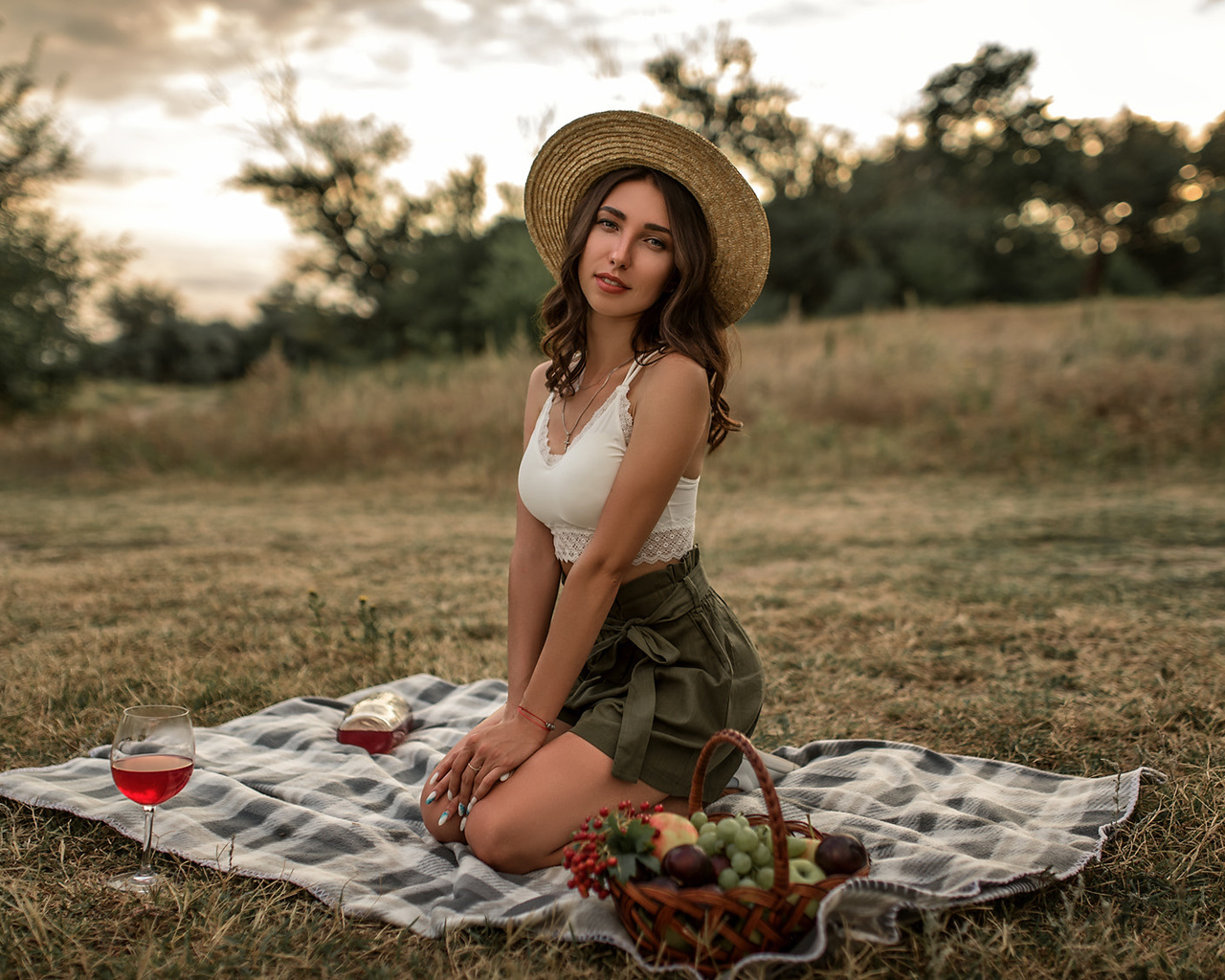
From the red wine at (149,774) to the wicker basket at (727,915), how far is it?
90 cm

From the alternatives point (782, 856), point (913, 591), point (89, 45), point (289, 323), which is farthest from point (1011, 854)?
point (289, 323)

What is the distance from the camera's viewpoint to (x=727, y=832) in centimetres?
164

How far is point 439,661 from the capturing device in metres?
3.68

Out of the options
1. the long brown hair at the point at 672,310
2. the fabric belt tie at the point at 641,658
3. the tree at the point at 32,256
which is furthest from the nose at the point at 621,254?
the tree at the point at 32,256

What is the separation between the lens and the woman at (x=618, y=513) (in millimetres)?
2057

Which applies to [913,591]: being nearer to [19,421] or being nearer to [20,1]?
[19,421]

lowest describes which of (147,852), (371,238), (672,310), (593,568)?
(147,852)

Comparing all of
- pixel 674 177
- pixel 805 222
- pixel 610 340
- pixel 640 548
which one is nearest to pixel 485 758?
pixel 640 548

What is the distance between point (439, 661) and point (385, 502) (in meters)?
5.12

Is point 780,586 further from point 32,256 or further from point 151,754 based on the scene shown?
point 32,256

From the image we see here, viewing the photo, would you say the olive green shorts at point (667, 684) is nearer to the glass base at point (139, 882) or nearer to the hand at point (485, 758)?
the hand at point (485, 758)

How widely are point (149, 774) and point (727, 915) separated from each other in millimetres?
1118

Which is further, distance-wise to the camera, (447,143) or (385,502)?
(447,143)

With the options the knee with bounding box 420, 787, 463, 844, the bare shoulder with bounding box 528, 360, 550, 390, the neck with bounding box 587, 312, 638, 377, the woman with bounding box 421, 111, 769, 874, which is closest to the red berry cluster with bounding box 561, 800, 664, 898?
the woman with bounding box 421, 111, 769, 874
